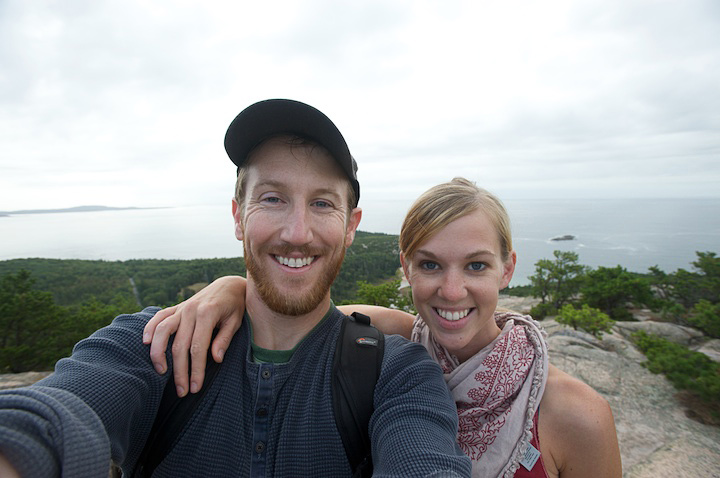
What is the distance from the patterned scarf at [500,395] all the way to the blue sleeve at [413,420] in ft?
1.84

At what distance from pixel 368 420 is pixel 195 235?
342 ft

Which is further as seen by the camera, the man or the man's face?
the man's face

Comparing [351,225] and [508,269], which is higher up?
[351,225]

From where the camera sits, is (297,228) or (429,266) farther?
(429,266)

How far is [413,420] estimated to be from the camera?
1.58 meters

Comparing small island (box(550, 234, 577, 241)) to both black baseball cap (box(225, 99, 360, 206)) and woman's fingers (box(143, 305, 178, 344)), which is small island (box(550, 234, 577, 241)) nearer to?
black baseball cap (box(225, 99, 360, 206))

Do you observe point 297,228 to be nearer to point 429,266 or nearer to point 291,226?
point 291,226

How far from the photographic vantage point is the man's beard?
1980 millimetres

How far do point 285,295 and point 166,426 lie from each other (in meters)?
0.88

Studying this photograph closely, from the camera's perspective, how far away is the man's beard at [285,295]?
6.50 feet

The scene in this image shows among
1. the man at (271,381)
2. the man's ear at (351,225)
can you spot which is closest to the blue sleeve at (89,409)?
the man at (271,381)

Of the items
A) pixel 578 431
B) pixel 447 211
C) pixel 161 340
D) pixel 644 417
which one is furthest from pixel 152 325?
pixel 644 417

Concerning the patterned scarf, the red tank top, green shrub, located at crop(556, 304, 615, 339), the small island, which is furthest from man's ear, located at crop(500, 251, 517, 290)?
the small island

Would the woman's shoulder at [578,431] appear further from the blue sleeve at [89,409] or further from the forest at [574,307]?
the forest at [574,307]
